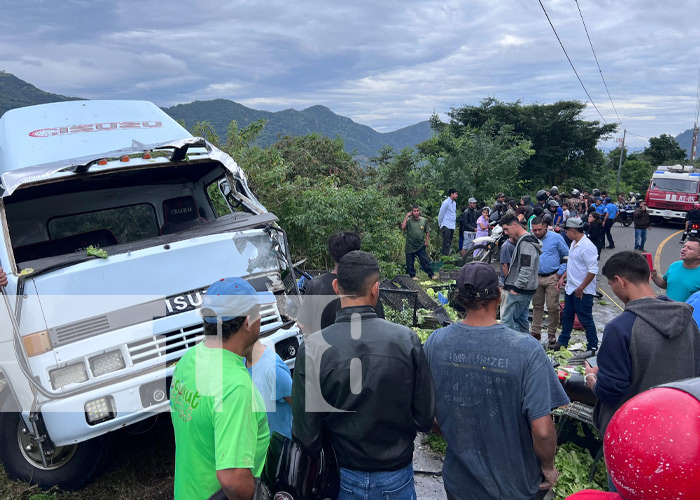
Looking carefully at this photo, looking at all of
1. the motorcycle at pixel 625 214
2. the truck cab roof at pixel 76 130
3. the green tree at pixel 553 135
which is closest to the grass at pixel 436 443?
the truck cab roof at pixel 76 130

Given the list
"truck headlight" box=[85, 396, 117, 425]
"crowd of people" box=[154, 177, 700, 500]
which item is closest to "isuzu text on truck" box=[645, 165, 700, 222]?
"crowd of people" box=[154, 177, 700, 500]

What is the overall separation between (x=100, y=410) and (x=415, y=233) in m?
7.68

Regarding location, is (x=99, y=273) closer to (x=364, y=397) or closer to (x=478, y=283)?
(x=364, y=397)

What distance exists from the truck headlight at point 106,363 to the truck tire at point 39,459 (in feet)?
2.27

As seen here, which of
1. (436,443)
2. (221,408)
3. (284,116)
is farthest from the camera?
(284,116)

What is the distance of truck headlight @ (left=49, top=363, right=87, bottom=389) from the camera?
3559 millimetres

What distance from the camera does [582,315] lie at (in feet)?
20.6

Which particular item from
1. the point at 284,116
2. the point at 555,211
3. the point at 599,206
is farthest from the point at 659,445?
the point at 284,116

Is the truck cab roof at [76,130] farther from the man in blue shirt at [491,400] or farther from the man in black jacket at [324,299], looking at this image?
the man in blue shirt at [491,400]

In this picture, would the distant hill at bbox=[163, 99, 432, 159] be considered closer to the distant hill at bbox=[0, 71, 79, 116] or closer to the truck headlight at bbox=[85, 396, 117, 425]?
the distant hill at bbox=[0, 71, 79, 116]

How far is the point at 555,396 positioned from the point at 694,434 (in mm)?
1408

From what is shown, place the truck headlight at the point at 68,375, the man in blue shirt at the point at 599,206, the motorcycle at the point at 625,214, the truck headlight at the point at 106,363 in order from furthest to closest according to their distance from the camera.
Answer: the motorcycle at the point at 625,214 < the man in blue shirt at the point at 599,206 < the truck headlight at the point at 106,363 < the truck headlight at the point at 68,375

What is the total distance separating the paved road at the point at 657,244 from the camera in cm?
1335

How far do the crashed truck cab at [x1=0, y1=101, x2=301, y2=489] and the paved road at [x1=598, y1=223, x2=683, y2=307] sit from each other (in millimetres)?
7620
